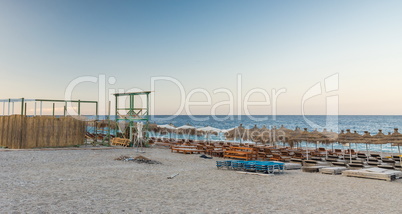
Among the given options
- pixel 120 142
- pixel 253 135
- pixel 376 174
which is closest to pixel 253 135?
pixel 253 135

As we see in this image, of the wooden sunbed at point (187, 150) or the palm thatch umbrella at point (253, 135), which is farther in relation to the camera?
the palm thatch umbrella at point (253, 135)

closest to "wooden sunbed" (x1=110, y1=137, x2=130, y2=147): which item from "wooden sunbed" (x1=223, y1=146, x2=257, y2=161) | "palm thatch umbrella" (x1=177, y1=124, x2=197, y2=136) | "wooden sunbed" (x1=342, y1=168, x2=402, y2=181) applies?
"palm thatch umbrella" (x1=177, y1=124, x2=197, y2=136)


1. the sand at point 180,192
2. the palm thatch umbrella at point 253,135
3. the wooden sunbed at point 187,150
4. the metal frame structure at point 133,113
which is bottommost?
the wooden sunbed at point 187,150

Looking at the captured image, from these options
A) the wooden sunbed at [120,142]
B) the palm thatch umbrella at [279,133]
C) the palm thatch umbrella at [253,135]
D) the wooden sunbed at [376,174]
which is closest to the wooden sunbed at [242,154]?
the wooden sunbed at [376,174]

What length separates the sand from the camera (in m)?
7.79

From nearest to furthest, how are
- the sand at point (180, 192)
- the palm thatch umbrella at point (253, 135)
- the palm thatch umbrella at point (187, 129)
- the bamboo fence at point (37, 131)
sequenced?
the sand at point (180, 192), the bamboo fence at point (37, 131), the palm thatch umbrella at point (253, 135), the palm thatch umbrella at point (187, 129)

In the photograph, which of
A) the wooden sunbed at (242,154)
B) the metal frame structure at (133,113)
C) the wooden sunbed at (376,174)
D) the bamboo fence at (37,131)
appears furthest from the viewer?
the metal frame structure at (133,113)

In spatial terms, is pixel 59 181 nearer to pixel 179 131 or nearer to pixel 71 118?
pixel 71 118

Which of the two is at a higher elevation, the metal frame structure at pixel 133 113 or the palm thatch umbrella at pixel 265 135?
the metal frame structure at pixel 133 113

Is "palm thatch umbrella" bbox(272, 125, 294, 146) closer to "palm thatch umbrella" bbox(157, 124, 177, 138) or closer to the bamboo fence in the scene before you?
"palm thatch umbrella" bbox(157, 124, 177, 138)

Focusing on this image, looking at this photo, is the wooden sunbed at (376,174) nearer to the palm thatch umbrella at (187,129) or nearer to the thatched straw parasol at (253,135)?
the thatched straw parasol at (253,135)

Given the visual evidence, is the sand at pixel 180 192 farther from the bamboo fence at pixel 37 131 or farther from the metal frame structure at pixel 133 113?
the metal frame structure at pixel 133 113

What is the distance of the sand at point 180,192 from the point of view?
779cm

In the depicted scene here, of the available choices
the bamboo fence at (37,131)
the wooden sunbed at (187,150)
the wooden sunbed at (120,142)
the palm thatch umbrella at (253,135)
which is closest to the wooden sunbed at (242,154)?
the wooden sunbed at (187,150)
